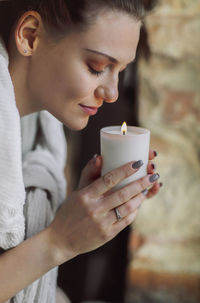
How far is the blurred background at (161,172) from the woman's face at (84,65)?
0.89ft

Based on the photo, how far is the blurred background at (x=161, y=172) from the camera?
0.76 meters

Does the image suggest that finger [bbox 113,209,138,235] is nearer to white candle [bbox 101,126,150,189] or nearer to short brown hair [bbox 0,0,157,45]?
white candle [bbox 101,126,150,189]

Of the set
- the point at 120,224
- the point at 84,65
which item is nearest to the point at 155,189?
the point at 120,224

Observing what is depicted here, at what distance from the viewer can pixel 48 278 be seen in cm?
58

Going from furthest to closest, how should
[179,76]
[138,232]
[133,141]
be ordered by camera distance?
1. [138,232]
2. [179,76]
3. [133,141]

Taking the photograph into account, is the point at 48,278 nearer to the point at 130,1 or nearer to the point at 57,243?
the point at 57,243

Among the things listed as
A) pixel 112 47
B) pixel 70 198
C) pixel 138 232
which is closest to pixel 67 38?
pixel 112 47

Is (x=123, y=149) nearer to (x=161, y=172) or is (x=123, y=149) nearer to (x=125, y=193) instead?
(x=125, y=193)

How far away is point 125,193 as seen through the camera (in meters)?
0.45

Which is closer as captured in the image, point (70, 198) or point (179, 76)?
point (70, 198)

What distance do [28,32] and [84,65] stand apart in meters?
0.08

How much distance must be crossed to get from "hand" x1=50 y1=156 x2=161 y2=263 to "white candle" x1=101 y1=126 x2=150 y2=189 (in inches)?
0.4

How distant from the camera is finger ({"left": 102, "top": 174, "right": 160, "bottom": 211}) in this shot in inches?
17.8

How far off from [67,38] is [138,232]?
548mm
